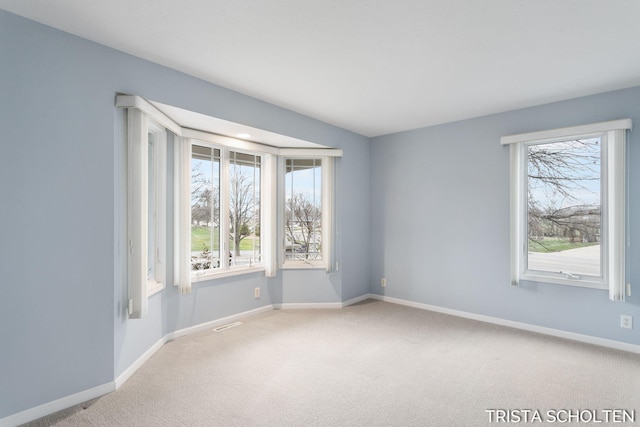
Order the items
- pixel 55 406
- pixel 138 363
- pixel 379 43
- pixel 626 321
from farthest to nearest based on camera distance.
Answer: pixel 626 321 → pixel 138 363 → pixel 379 43 → pixel 55 406

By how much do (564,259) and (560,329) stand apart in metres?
0.76

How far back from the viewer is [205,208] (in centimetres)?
379

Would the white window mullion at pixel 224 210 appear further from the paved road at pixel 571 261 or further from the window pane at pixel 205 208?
the paved road at pixel 571 261

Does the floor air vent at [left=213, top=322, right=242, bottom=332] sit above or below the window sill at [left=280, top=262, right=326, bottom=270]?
below

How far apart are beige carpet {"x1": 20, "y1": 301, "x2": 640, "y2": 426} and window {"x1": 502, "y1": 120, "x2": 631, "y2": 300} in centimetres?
76

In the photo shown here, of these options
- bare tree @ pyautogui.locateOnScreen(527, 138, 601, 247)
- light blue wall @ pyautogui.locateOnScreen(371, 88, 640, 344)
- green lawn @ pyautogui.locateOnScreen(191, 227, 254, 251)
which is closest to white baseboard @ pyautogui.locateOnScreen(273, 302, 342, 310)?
light blue wall @ pyautogui.locateOnScreen(371, 88, 640, 344)

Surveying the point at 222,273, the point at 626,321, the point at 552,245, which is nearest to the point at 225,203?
the point at 222,273

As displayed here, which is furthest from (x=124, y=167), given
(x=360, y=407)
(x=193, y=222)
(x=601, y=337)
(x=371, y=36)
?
(x=601, y=337)

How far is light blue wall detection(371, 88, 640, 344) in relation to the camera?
329cm

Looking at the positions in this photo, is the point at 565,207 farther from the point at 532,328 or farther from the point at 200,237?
the point at 200,237

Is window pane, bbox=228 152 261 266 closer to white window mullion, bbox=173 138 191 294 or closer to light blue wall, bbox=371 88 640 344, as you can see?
white window mullion, bbox=173 138 191 294

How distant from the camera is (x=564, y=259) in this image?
3576 mm

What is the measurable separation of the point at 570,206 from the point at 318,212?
3025mm

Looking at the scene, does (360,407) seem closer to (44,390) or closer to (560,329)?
(44,390)
